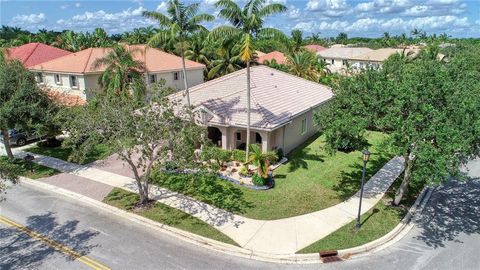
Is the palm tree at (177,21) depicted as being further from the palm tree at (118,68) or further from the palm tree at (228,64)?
the palm tree at (228,64)

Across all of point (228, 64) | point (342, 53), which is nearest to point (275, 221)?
point (228, 64)

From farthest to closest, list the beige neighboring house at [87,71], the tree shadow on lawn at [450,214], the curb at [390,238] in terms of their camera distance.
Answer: the beige neighboring house at [87,71], the tree shadow on lawn at [450,214], the curb at [390,238]

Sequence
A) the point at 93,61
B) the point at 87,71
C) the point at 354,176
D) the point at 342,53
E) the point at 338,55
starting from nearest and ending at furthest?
the point at 354,176 < the point at 87,71 < the point at 93,61 < the point at 338,55 < the point at 342,53

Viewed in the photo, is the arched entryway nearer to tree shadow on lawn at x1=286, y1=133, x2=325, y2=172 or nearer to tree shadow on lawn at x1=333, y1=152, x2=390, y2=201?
tree shadow on lawn at x1=286, y1=133, x2=325, y2=172

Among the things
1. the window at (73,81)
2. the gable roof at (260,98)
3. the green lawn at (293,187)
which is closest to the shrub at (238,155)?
the gable roof at (260,98)

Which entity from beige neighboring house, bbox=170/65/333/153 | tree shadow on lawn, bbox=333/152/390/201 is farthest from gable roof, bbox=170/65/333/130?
tree shadow on lawn, bbox=333/152/390/201

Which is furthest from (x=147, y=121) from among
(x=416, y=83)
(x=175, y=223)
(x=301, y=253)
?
(x=416, y=83)

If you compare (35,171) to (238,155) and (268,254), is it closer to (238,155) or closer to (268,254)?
(238,155)
